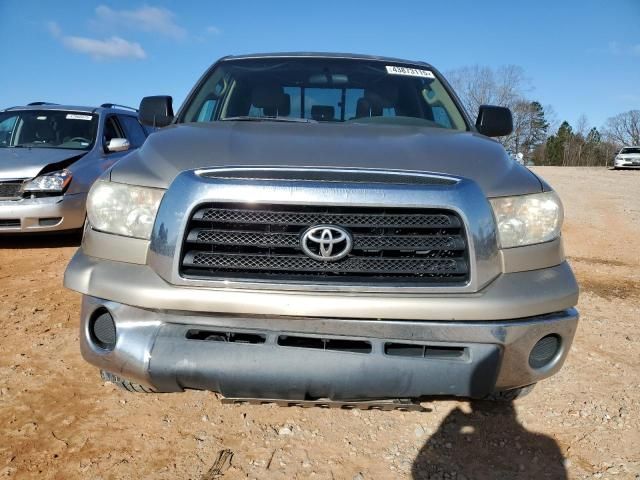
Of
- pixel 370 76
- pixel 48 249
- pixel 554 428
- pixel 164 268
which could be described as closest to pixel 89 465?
pixel 164 268

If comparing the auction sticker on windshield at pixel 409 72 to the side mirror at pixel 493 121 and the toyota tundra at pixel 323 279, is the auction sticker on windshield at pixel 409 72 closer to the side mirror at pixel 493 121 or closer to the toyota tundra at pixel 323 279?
the side mirror at pixel 493 121

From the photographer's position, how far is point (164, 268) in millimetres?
2049

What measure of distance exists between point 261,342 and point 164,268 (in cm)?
48

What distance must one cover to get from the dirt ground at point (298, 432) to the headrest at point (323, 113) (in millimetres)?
1801

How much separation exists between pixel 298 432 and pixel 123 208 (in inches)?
53.5

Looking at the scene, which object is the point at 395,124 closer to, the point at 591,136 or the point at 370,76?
the point at 370,76

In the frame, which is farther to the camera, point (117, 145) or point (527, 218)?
point (117, 145)

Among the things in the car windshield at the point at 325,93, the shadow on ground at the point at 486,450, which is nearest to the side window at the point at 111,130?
the car windshield at the point at 325,93

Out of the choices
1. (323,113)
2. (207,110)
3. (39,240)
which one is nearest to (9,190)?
(39,240)

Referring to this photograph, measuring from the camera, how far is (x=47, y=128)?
7402 mm

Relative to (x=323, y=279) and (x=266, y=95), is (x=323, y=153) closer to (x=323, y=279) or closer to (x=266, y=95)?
(x=323, y=279)

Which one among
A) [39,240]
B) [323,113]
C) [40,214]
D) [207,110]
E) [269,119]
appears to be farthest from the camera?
[39,240]

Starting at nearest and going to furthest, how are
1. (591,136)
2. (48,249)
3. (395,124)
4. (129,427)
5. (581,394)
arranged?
1. (129,427)
2. (581,394)
3. (395,124)
4. (48,249)
5. (591,136)

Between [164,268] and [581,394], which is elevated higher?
[164,268]
